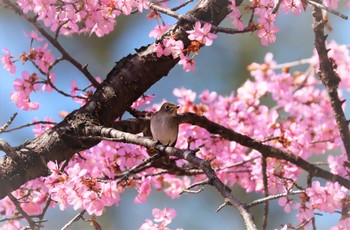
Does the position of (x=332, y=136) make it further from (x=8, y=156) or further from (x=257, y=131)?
(x=8, y=156)

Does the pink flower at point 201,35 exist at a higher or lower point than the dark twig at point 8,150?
higher

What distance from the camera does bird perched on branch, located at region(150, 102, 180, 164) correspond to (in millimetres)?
Result: 3027

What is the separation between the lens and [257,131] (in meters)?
4.18

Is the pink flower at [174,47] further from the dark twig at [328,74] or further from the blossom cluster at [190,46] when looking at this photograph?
the dark twig at [328,74]

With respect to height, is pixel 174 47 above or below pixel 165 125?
above

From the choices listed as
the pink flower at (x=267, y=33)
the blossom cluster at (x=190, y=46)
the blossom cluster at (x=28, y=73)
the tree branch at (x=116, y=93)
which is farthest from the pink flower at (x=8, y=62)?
the pink flower at (x=267, y=33)

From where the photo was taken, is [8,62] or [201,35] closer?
[201,35]

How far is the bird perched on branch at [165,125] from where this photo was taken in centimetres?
303

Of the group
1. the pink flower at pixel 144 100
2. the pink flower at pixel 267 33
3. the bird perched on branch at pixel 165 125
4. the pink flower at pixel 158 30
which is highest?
the pink flower at pixel 158 30

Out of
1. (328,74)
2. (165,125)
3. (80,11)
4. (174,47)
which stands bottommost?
(165,125)

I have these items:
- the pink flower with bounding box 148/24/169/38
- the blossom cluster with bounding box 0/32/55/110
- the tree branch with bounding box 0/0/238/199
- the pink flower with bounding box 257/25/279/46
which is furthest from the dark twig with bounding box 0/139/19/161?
the pink flower with bounding box 257/25/279/46

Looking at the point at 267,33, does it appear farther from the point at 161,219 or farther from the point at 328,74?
the point at 161,219

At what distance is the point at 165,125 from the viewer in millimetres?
3027

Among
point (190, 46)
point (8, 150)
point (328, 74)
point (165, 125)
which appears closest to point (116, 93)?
point (165, 125)
